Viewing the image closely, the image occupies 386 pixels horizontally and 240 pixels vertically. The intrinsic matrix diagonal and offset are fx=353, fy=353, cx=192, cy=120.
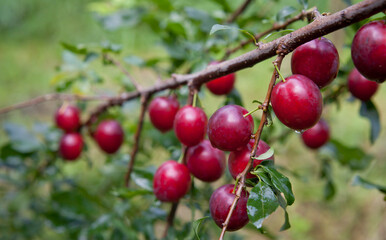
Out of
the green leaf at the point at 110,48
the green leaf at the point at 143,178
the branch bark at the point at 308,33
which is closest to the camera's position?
the branch bark at the point at 308,33

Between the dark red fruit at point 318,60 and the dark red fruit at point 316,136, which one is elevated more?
the dark red fruit at point 318,60

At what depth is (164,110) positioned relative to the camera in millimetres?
769

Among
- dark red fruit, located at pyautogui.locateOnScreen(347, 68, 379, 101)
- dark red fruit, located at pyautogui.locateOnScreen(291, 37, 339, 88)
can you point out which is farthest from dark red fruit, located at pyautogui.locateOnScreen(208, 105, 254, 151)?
dark red fruit, located at pyautogui.locateOnScreen(347, 68, 379, 101)

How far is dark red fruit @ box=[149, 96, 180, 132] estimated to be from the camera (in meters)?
0.77

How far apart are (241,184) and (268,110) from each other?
0.36 ft

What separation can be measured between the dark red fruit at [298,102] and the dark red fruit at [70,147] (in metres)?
0.76

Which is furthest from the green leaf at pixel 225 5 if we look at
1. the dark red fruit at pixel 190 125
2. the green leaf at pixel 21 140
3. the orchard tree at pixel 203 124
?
the green leaf at pixel 21 140

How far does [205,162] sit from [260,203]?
0.18 meters

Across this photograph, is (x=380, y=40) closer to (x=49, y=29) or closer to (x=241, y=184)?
(x=241, y=184)

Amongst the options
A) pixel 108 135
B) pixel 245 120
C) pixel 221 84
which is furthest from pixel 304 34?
pixel 108 135

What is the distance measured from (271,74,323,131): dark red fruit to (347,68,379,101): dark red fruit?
0.36 m

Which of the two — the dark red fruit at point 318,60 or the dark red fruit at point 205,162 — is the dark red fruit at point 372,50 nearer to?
the dark red fruit at point 318,60

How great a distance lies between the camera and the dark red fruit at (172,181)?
2.04 feet

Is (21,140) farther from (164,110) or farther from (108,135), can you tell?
(164,110)
